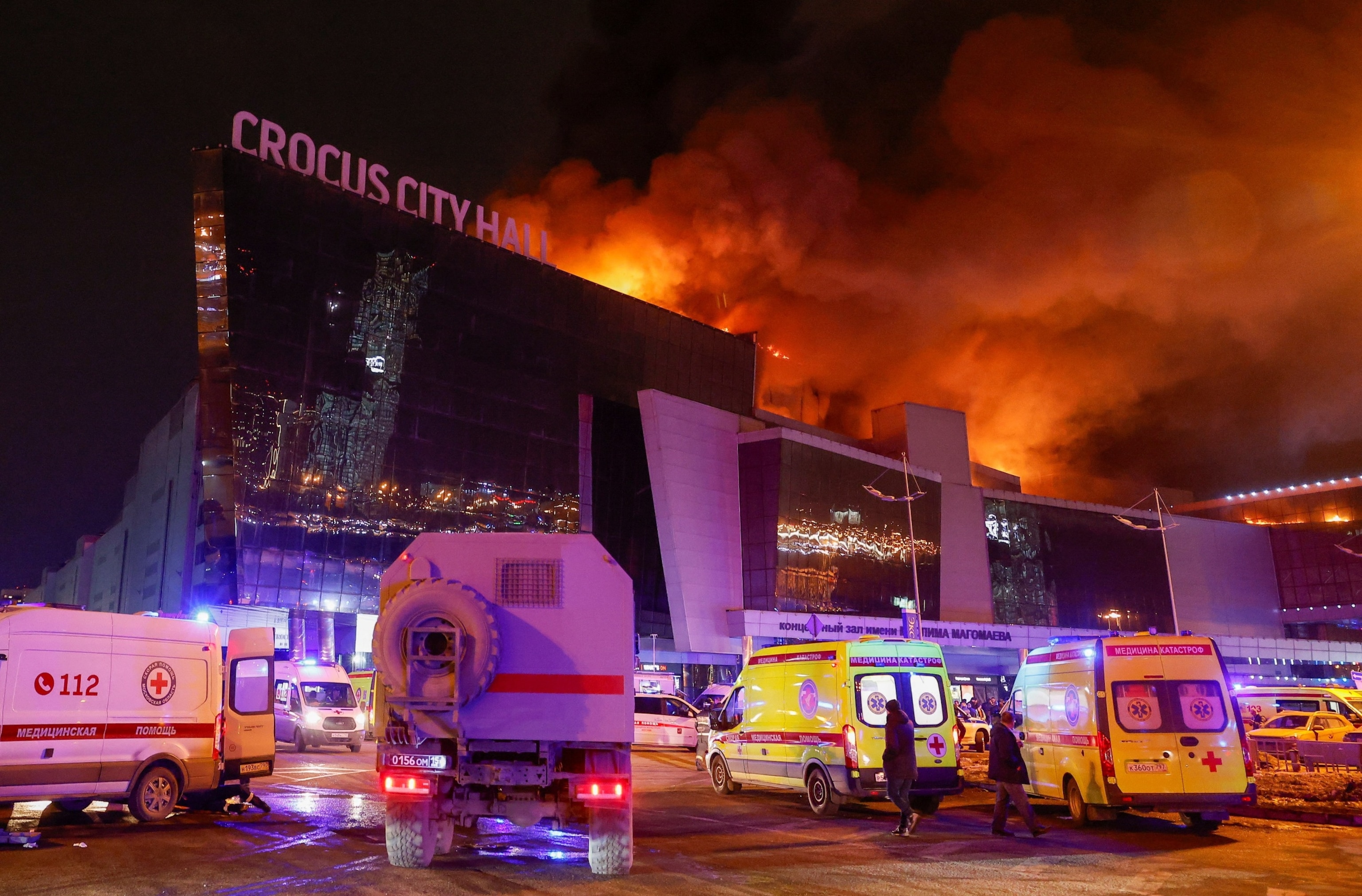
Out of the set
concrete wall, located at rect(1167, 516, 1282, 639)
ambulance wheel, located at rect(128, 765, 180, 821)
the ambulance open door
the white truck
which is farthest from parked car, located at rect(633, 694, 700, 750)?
concrete wall, located at rect(1167, 516, 1282, 639)

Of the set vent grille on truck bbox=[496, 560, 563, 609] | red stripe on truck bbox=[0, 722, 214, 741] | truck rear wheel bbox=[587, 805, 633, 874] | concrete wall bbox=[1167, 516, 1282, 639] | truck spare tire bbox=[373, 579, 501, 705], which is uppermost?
concrete wall bbox=[1167, 516, 1282, 639]

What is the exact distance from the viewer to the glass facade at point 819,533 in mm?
43906

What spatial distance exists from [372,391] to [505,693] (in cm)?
3135

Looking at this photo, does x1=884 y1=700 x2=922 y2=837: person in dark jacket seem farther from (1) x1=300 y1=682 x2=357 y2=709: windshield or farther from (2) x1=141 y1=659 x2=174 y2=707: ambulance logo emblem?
(1) x1=300 y1=682 x2=357 y2=709: windshield

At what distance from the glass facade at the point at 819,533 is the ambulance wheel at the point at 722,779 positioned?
26.8 meters

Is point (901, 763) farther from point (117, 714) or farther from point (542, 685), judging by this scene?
point (117, 714)

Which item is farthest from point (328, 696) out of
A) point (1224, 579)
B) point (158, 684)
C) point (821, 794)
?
point (1224, 579)

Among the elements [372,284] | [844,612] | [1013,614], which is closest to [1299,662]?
[1013,614]

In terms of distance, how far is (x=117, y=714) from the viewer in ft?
38.1

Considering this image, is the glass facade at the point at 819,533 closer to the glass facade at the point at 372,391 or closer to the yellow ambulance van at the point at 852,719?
the glass facade at the point at 372,391

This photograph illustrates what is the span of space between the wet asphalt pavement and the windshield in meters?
9.79

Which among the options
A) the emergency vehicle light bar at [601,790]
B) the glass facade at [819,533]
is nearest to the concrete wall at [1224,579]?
the glass facade at [819,533]

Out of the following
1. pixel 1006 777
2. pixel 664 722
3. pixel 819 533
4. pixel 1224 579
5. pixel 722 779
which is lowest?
pixel 722 779

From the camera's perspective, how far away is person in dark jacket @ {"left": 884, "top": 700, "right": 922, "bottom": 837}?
1167 cm
